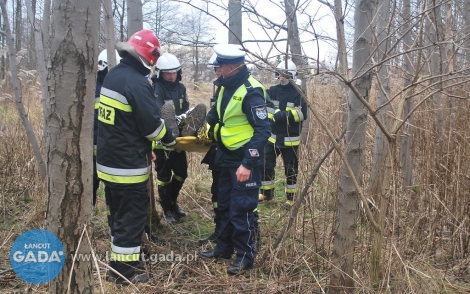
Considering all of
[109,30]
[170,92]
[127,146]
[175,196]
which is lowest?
[175,196]

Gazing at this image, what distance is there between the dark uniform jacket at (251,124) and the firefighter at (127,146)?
0.71 m

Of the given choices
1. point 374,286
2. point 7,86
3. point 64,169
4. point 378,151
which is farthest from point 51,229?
point 7,86

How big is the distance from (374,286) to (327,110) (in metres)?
5.21

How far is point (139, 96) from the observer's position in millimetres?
3365

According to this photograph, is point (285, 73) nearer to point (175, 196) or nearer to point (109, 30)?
point (109, 30)

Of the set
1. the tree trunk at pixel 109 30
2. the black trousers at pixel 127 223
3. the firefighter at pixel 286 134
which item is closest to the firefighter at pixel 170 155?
the tree trunk at pixel 109 30

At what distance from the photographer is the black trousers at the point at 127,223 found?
11.2 feet

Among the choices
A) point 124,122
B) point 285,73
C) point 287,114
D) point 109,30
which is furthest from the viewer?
point 287,114

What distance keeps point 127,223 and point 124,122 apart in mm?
853

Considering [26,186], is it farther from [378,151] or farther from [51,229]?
[378,151]

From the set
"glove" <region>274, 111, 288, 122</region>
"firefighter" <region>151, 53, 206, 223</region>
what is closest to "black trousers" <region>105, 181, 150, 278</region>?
"firefighter" <region>151, 53, 206, 223</region>

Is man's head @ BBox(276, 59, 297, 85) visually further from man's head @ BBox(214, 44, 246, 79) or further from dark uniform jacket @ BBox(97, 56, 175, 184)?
dark uniform jacket @ BBox(97, 56, 175, 184)

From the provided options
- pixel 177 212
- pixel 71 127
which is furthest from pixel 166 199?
pixel 71 127

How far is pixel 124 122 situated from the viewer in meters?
3.41
